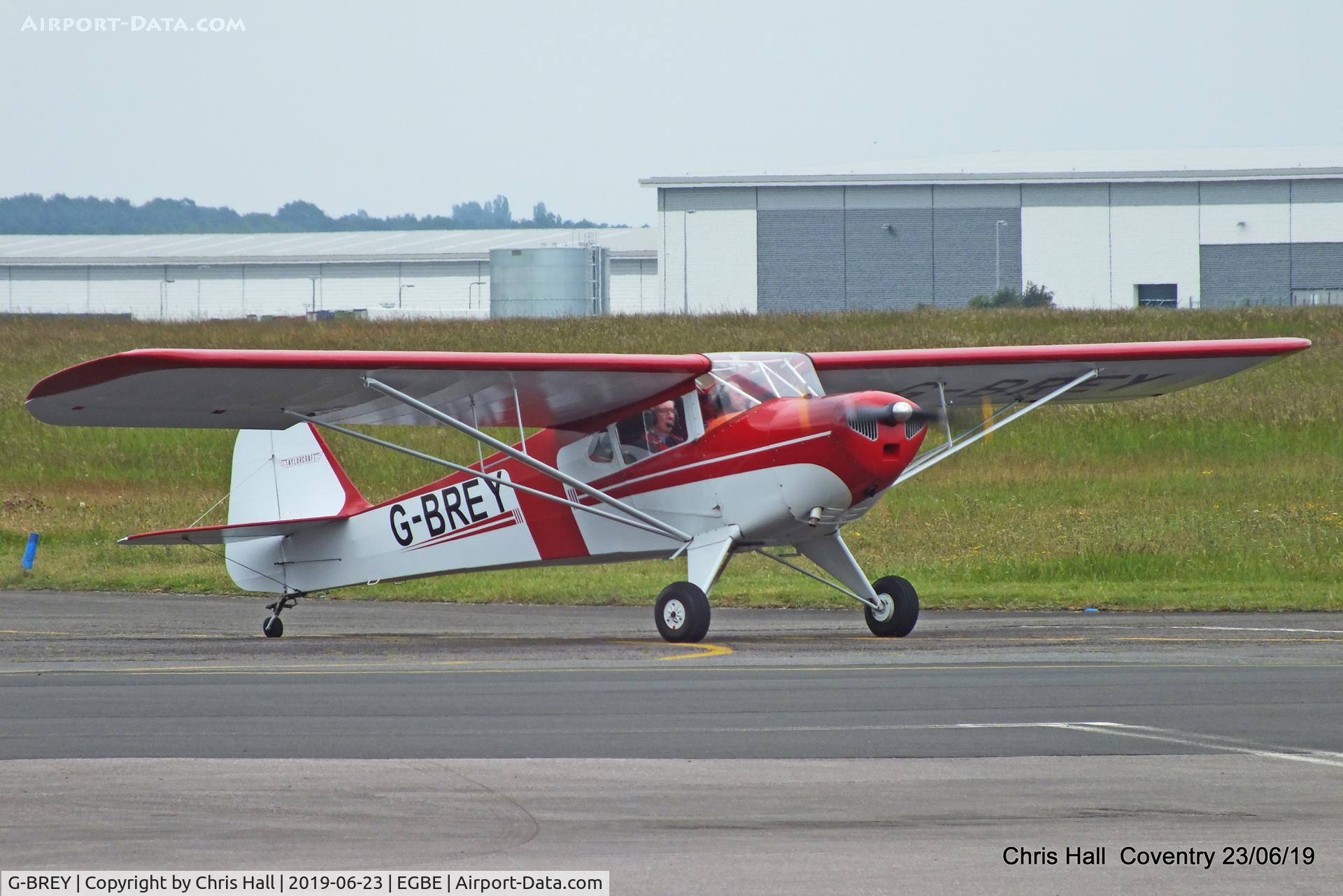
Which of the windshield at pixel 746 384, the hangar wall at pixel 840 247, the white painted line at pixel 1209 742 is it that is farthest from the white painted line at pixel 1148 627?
the hangar wall at pixel 840 247

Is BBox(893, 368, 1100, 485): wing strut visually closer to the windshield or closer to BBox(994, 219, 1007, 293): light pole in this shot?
the windshield

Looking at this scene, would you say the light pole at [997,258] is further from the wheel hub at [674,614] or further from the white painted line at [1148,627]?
the wheel hub at [674,614]

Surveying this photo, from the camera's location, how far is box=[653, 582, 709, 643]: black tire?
13.6 metres

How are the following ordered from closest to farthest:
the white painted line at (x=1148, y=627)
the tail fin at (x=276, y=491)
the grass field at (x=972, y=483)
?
the white painted line at (x=1148, y=627), the tail fin at (x=276, y=491), the grass field at (x=972, y=483)

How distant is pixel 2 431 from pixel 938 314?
26.4 m

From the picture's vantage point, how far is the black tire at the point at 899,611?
47.0 ft

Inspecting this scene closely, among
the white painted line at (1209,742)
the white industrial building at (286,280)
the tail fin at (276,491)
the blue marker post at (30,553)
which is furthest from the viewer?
the white industrial building at (286,280)

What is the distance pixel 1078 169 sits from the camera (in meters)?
62.4

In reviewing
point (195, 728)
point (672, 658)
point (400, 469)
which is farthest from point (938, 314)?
point (195, 728)

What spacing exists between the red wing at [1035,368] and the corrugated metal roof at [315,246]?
6438 centimetres

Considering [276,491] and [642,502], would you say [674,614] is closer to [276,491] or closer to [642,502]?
[642,502]

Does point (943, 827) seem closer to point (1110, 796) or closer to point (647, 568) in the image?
point (1110, 796)

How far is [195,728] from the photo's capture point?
8.50 meters

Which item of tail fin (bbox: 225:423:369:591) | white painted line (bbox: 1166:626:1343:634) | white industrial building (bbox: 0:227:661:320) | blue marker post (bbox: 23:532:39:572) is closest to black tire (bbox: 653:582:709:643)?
white painted line (bbox: 1166:626:1343:634)
